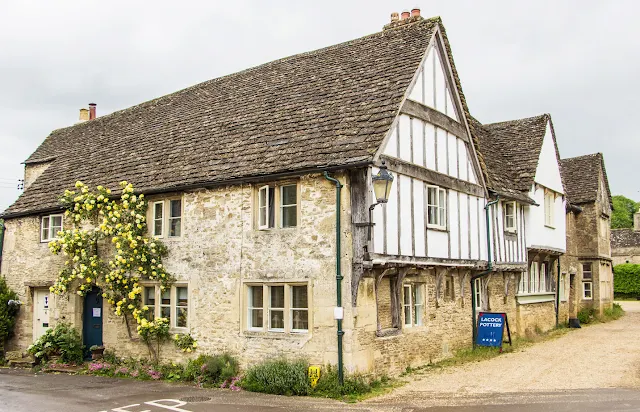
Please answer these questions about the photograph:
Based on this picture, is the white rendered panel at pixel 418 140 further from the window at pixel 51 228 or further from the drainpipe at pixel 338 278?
the window at pixel 51 228

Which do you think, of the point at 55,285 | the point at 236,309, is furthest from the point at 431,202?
the point at 55,285

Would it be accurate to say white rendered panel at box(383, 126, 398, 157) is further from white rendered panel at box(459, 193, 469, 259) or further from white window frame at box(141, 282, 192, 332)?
white window frame at box(141, 282, 192, 332)

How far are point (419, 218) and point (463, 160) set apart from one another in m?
3.66

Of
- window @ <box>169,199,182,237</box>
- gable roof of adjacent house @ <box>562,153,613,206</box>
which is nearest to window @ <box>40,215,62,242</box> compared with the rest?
window @ <box>169,199,182,237</box>

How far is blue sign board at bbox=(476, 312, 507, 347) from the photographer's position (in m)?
18.8

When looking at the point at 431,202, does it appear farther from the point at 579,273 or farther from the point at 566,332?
the point at 579,273

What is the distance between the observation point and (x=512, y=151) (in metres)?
25.1

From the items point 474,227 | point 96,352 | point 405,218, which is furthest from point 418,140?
point 96,352

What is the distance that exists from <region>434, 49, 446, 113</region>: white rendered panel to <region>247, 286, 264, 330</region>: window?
6.92 m

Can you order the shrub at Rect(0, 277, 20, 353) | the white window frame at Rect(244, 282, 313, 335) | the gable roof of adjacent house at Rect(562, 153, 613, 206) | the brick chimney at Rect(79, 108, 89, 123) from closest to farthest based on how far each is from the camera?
the white window frame at Rect(244, 282, 313, 335), the shrub at Rect(0, 277, 20, 353), the brick chimney at Rect(79, 108, 89, 123), the gable roof of adjacent house at Rect(562, 153, 613, 206)

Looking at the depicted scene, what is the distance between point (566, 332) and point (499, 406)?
15.3 meters

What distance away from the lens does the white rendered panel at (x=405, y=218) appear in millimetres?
14626

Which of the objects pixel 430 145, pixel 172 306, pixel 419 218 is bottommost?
pixel 172 306

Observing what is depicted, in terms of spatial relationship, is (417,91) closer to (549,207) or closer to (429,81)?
(429,81)
